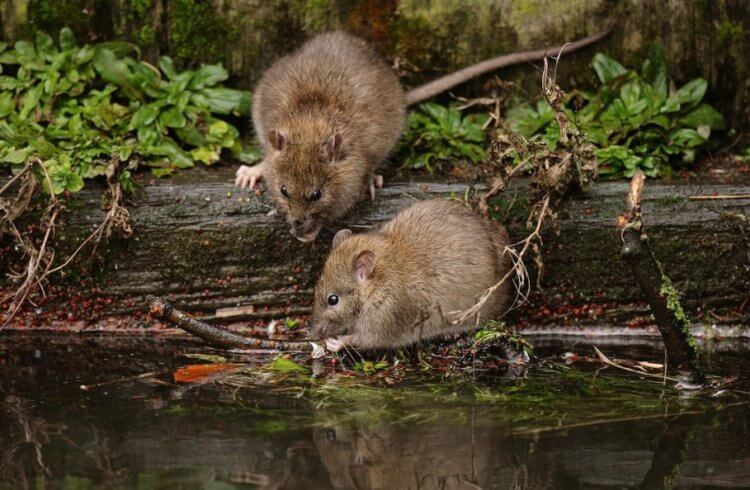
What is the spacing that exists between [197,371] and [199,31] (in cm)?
301

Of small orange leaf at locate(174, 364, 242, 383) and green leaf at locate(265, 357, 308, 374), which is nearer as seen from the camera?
small orange leaf at locate(174, 364, 242, 383)

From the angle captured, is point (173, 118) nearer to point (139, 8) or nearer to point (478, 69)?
point (139, 8)

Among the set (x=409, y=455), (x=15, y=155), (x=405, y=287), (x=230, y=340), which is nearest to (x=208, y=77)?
(x=15, y=155)

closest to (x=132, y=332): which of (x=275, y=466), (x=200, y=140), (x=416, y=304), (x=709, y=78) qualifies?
(x=200, y=140)

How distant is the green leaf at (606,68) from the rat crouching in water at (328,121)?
6.3 inches

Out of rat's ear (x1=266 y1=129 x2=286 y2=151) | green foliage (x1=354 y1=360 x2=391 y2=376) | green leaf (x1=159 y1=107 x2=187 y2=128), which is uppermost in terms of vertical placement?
green leaf (x1=159 y1=107 x2=187 y2=128)

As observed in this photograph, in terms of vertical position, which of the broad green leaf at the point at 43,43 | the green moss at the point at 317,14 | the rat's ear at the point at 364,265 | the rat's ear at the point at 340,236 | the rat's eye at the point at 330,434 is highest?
the green moss at the point at 317,14

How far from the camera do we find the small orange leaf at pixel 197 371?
5.13m

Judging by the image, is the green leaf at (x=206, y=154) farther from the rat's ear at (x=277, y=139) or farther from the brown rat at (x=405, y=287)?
the brown rat at (x=405, y=287)

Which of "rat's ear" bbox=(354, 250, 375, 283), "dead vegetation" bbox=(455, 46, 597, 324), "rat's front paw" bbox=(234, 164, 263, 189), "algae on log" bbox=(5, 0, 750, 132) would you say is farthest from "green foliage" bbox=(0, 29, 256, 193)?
"dead vegetation" bbox=(455, 46, 597, 324)

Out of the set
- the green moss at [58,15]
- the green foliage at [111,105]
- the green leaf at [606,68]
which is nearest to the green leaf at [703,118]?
the green leaf at [606,68]

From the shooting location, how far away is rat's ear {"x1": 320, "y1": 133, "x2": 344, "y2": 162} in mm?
6160

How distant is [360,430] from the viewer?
4.33m

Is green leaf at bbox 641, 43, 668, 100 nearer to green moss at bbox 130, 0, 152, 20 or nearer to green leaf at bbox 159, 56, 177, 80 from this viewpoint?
green leaf at bbox 159, 56, 177, 80
